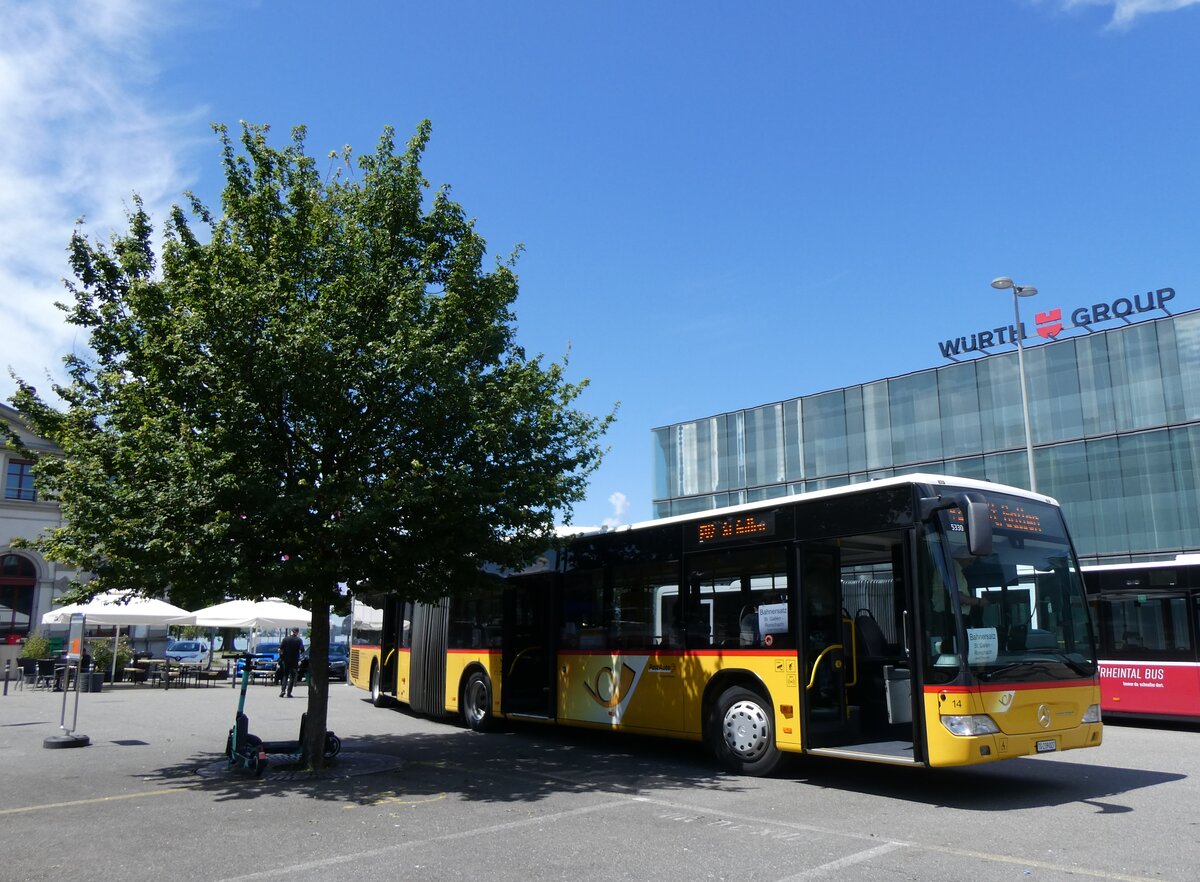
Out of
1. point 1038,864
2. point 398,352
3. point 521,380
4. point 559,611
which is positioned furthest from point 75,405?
point 1038,864

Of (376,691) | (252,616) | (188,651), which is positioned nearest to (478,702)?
(376,691)

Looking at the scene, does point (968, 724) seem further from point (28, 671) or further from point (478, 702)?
point (28, 671)

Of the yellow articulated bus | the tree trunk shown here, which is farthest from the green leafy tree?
the yellow articulated bus

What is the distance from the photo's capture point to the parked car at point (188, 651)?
43.2 m

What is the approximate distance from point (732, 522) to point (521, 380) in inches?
122

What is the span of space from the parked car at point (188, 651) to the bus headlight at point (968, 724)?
3956 cm

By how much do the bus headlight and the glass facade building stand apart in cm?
2742

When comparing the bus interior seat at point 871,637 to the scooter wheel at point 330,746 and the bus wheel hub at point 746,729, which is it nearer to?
the bus wheel hub at point 746,729

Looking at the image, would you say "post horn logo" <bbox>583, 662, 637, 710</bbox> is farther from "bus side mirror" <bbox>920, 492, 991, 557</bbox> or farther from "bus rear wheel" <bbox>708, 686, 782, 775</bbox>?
"bus side mirror" <bbox>920, 492, 991, 557</bbox>

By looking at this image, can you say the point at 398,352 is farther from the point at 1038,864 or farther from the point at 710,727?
the point at 1038,864

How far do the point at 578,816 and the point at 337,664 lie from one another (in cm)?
2717

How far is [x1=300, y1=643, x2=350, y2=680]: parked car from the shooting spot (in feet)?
104

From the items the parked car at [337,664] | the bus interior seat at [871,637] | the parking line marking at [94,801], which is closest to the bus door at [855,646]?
the bus interior seat at [871,637]

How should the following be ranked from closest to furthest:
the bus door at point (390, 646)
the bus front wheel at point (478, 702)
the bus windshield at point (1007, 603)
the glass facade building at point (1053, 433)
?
1. the bus windshield at point (1007, 603)
2. the bus front wheel at point (478, 702)
3. the bus door at point (390, 646)
4. the glass facade building at point (1053, 433)
